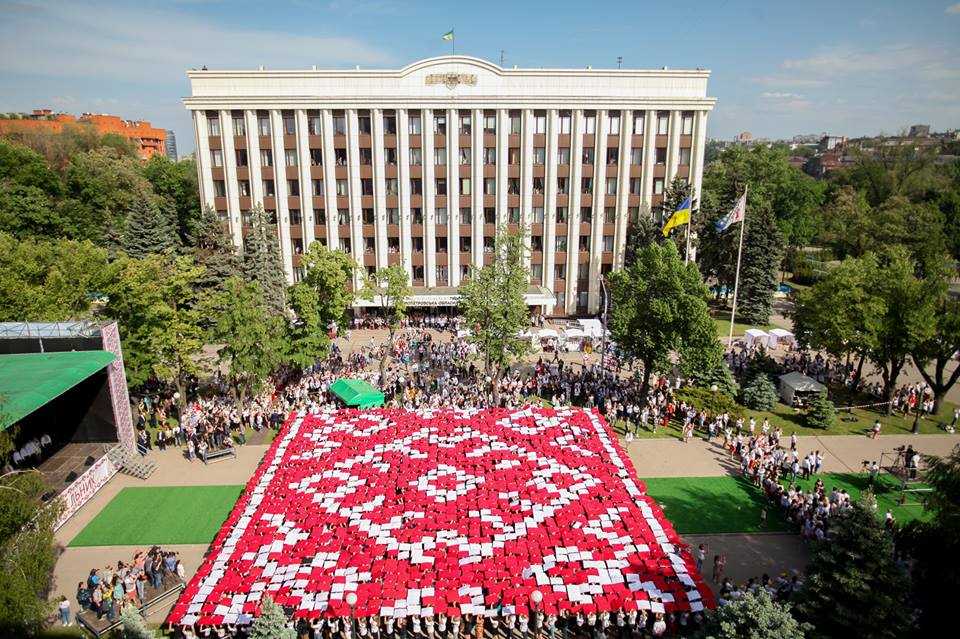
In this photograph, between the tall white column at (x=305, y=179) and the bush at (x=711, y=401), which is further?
the tall white column at (x=305, y=179)

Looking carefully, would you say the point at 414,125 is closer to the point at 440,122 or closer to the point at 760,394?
the point at 440,122

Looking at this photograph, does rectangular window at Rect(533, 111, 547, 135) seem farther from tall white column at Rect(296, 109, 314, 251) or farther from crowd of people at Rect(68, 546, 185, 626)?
crowd of people at Rect(68, 546, 185, 626)

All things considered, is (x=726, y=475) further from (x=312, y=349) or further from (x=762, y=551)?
(x=312, y=349)

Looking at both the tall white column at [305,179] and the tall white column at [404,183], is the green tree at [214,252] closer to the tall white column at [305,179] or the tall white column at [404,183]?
the tall white column at [305,179]

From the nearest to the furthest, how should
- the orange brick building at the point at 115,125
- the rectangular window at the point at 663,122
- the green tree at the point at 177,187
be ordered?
the rectangular window at the point at 663,122 < the green tree at the point at 177,187 < the orange brick building at the point at 115,125

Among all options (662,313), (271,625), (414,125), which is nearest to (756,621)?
(271,625)

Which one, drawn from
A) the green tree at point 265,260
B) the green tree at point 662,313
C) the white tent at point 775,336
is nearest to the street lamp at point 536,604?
the green tree at point 662,313

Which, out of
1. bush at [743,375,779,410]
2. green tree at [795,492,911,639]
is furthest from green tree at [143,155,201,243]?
green tree at [795,492,911,639]
